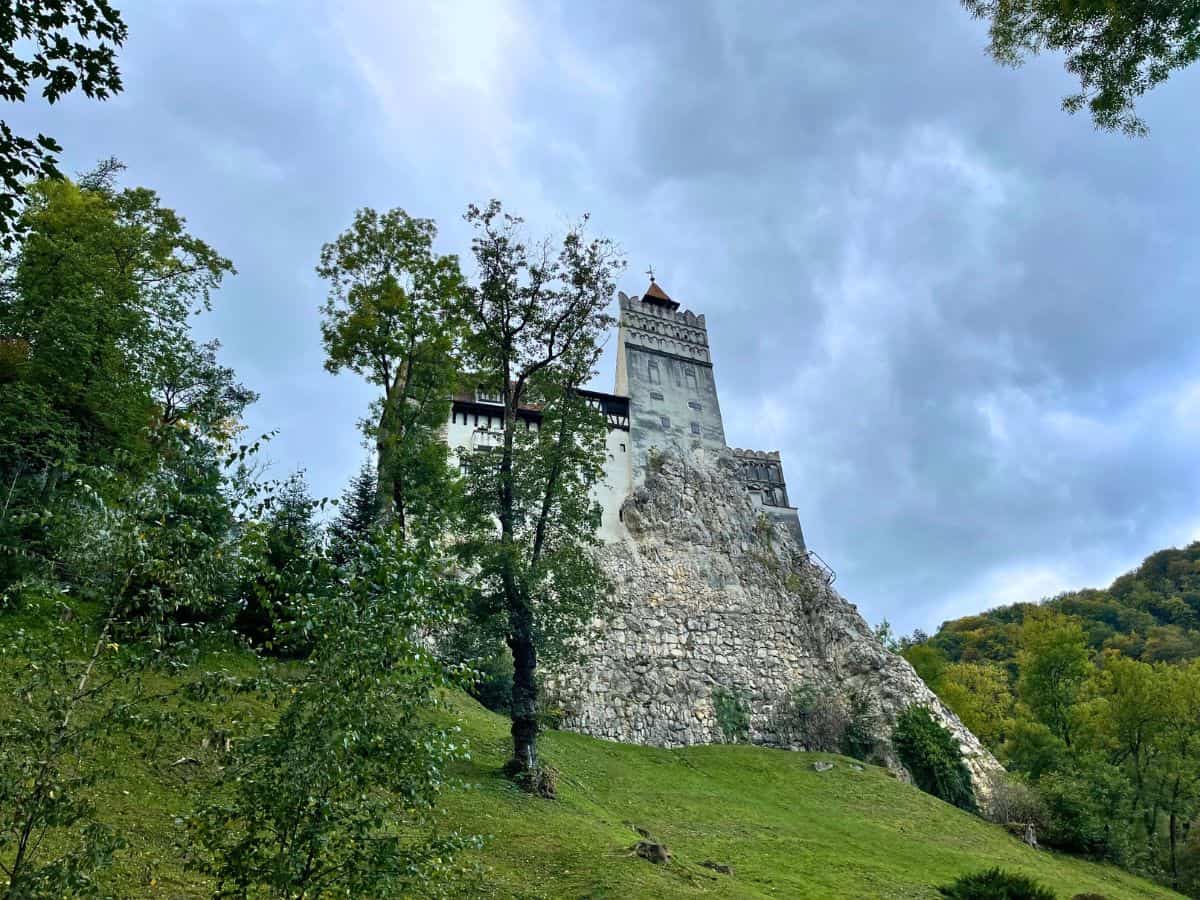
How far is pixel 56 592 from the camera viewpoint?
7133 mm

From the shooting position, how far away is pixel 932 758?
3300cm

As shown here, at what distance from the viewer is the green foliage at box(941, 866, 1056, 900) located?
14.4m

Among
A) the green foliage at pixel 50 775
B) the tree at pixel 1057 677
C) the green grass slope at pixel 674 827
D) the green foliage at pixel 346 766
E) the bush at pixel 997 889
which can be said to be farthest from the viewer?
the tree at pixel 1057 677

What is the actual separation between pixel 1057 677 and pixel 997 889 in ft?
95.5

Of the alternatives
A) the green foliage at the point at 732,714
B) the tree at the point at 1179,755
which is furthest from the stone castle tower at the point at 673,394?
the tree at the point at 1179,755

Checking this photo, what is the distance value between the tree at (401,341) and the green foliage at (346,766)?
15.0 metres

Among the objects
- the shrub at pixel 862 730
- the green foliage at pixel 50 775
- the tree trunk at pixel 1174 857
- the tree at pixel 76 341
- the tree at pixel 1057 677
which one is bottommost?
the tree trunk at pixel 1174 857

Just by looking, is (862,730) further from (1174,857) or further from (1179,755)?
(1179,755)

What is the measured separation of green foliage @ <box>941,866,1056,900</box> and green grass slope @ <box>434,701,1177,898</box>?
4.22ft

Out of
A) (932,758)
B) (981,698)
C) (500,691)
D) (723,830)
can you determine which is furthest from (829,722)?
(981,698)

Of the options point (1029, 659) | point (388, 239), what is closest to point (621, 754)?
point (388, 239)

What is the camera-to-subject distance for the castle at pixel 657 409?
147 ft

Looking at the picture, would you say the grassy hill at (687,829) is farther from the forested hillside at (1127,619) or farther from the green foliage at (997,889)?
the forested hillside at (1127,619)

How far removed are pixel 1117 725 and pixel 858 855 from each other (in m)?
25.3
